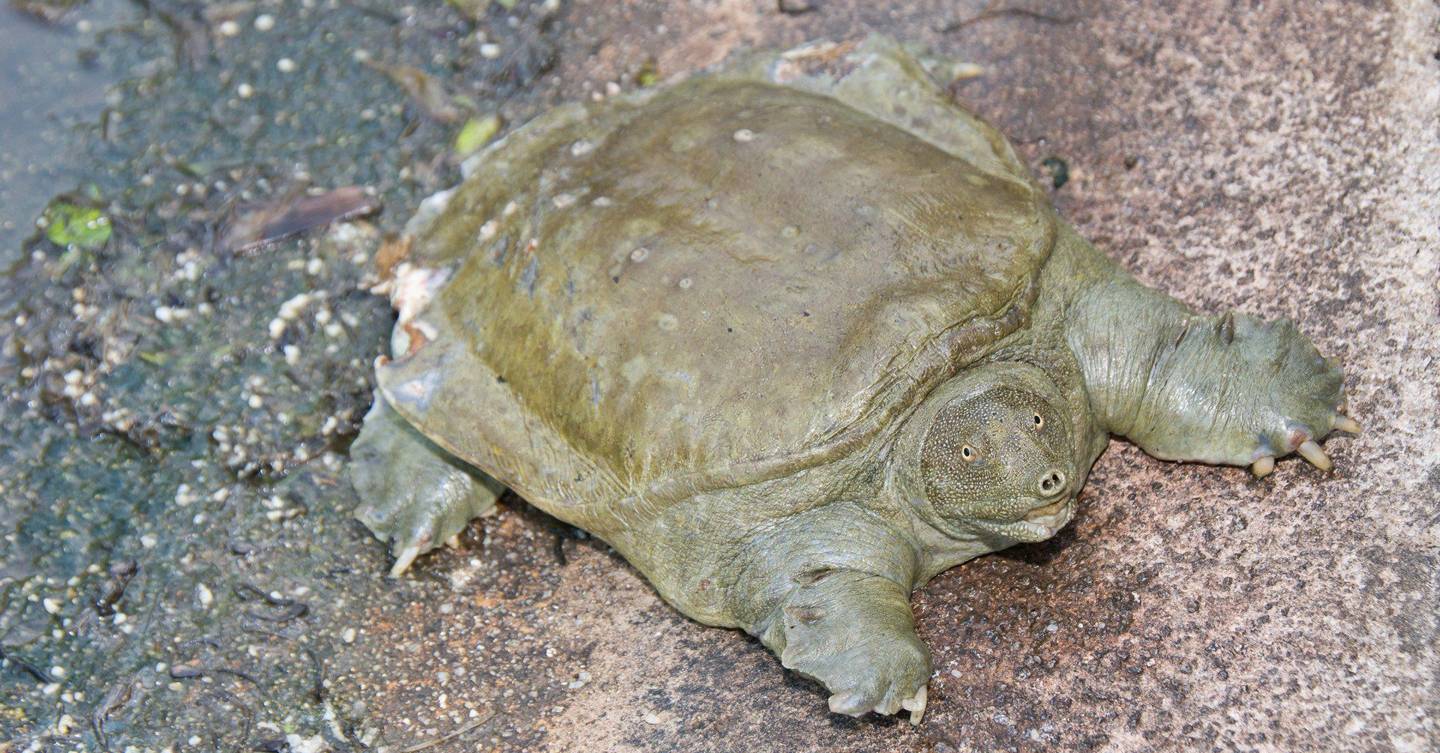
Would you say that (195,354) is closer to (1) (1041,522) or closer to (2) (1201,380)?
(1) (1041,522)

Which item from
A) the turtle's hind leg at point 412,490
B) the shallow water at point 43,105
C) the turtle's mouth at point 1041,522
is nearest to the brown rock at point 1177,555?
the turtle's hind leg at point 412,490

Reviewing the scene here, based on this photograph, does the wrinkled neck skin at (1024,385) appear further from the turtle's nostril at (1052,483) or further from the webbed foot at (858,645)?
the webbed foot at (858,645)

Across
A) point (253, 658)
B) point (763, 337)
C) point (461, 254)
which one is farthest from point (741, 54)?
point (253, 658)

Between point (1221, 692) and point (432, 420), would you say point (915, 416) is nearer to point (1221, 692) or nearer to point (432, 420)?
point (1221, 692)

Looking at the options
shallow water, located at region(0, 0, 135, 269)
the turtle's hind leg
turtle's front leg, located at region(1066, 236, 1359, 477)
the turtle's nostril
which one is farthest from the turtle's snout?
shallow water, located at region(0, 0, 135, 269)

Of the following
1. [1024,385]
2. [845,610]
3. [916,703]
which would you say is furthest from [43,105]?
[916,703]

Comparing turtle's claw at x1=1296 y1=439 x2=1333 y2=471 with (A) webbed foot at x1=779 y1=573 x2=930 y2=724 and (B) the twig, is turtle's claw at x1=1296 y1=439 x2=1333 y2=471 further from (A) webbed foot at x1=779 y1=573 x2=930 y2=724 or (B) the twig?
(B) the twig

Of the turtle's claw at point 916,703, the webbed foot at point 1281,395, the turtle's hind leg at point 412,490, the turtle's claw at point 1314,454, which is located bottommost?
the turtle's hind leg at point 412,490
